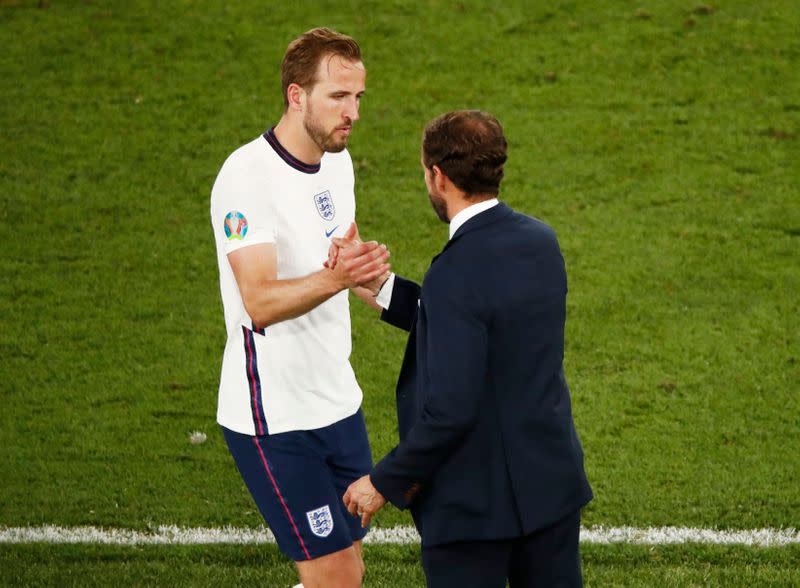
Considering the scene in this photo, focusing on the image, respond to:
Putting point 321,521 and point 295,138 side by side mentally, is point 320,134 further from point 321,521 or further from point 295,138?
point 321,521

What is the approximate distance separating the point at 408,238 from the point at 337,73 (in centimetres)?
535

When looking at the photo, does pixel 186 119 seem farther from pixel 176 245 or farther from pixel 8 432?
pixel 8 432

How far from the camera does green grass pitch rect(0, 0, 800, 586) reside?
6453 millimetres

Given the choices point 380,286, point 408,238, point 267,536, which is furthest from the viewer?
point 408,238

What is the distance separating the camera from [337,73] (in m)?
4.39

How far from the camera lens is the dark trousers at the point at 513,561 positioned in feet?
12.1

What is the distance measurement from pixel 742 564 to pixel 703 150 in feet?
18.4

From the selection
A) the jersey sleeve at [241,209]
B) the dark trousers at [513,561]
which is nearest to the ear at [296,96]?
the jersey sleeve at [241,209]

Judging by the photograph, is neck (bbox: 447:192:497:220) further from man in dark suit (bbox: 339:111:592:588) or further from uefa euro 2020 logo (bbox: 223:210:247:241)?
uefa euro 2020 logo (bbox: 223:210:247:241)

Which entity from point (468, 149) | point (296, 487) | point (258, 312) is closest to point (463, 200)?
point (468, 149)

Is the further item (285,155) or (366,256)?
(285,155)

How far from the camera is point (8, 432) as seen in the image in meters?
7.36

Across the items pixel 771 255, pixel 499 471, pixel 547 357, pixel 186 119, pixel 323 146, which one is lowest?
pixel 771 255

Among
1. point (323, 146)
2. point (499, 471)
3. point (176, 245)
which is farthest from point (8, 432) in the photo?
point (499, 471)
